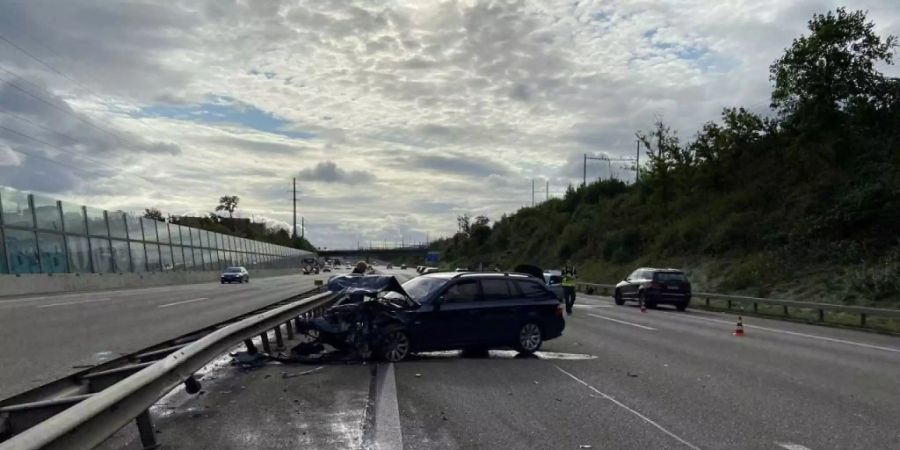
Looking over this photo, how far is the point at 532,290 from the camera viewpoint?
14.3 metres

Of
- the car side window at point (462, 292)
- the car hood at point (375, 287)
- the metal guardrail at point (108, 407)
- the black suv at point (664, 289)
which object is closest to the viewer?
the metal guardrail at point (108, 407)

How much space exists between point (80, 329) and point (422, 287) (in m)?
7.38

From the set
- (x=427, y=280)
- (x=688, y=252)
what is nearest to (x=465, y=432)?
(x=427, y=280)

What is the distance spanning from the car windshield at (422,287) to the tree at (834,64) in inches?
1442

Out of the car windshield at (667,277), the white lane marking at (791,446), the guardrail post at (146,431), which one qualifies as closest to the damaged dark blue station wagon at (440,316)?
the guardrail post at (146,431)

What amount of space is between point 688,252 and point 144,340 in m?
40.6

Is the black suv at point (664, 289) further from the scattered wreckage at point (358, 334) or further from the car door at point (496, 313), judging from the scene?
the scattered wreckage at point (358, 334)

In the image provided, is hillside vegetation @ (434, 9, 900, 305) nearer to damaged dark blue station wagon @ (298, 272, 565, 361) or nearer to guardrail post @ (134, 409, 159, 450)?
damaged dark blue station wagon @ (298, 272, 565, 361)

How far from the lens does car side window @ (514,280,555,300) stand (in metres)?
14.2

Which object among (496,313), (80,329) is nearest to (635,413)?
(496,313)

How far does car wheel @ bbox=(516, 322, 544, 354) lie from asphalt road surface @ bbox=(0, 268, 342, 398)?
641 centimetres

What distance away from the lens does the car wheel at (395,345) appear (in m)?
12.4

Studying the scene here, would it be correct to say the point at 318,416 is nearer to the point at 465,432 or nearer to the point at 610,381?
the point at 465,432

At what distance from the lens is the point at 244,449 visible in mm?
6602
